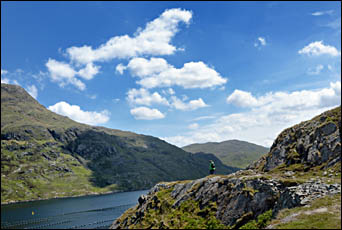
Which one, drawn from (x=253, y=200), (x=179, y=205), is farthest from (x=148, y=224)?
(x=253, y=200)

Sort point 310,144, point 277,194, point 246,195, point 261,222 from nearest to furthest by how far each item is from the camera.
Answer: point 261,222 < point 277,194 < point 246,195 < point 310,144

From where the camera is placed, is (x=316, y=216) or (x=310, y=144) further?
(x=310, y=144)

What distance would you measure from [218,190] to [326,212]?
1726cm

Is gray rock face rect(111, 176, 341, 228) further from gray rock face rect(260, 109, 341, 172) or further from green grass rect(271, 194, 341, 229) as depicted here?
gray rock face rect(260, 109, 341, 172)

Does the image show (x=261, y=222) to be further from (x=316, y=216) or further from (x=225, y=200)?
(x=225, y=200)

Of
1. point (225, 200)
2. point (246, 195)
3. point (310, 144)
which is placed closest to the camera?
point (246, 195)

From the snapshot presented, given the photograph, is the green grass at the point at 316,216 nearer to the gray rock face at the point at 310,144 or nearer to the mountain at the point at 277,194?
the mountain at the point at 277,194

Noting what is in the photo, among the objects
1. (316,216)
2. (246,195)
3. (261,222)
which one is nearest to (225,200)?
(246,195)

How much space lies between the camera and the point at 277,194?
28.5 meters

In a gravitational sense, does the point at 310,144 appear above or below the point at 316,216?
above

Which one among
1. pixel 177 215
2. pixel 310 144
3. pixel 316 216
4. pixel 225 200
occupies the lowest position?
pixel 177 215

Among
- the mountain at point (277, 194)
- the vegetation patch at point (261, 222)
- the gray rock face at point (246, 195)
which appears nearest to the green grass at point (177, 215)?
the mountain at point (277, 194)

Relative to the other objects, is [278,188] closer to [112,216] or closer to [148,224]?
[148,224]

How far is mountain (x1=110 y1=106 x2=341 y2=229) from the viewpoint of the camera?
936 inches
